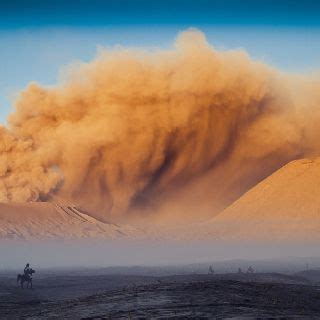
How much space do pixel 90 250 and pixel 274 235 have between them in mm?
57718

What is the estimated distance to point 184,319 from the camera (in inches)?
1017

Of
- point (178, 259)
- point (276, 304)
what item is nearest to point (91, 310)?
point (276, 304)

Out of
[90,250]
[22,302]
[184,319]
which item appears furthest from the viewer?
[90,250]

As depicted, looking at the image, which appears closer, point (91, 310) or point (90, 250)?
point (91, 310)

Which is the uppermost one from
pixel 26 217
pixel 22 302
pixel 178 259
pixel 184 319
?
pixel 26 217

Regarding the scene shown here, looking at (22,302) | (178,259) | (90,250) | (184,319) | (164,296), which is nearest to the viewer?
(184,319)

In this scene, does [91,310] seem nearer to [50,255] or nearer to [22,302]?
[22,302]

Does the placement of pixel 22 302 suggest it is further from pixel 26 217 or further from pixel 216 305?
pixel 26 217

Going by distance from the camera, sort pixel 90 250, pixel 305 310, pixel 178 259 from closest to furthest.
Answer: pixel 305 310
pixel 178 259
pixel 90 250

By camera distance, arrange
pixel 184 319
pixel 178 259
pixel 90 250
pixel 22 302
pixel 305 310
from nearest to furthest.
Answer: pixel 184 319, pixel 305 310, pixel 22 302, pixel 178 259, pixel 90 250

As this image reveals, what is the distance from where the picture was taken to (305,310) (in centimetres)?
2928

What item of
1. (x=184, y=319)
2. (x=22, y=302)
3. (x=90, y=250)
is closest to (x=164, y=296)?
(x=184, y=319)

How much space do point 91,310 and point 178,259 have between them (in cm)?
14892

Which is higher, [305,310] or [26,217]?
[26,217]
